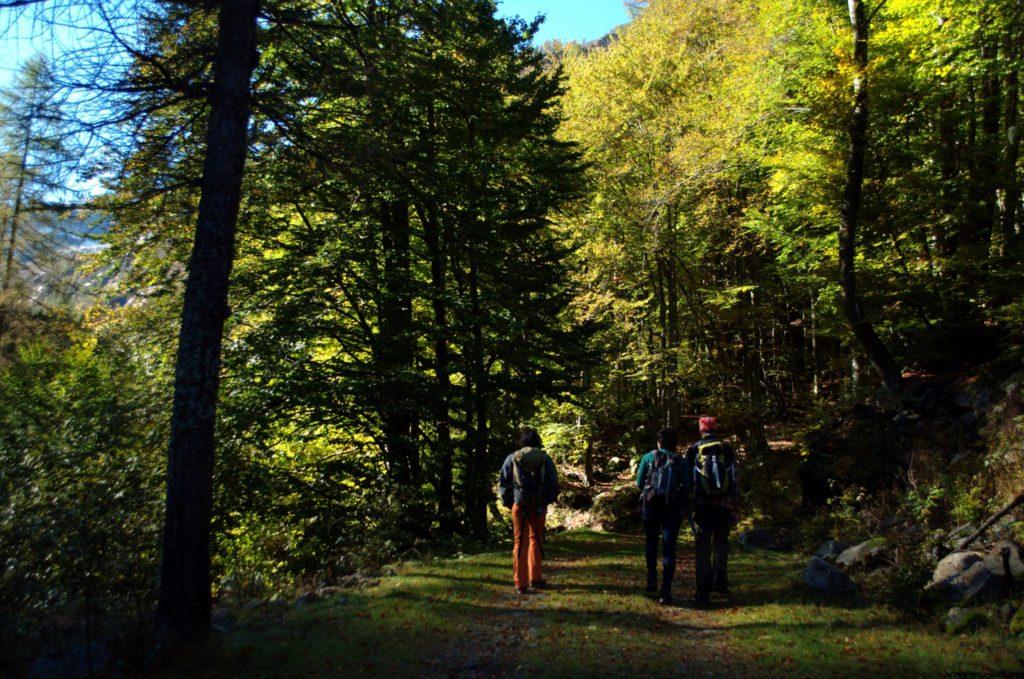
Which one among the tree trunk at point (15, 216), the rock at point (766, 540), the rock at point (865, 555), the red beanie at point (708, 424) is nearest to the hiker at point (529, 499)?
the red beanie at point (708, 424)

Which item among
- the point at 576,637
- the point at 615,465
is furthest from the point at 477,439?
the point at 615,465

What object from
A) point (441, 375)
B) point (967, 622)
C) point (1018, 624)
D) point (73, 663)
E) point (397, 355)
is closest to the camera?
point (73, 663)

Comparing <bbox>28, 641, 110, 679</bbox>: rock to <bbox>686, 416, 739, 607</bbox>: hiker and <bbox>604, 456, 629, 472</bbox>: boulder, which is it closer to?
<bbox>686, 416, 739, 607</bbox>: hiker

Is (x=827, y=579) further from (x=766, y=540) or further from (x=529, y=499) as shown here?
(x=766, y=540)

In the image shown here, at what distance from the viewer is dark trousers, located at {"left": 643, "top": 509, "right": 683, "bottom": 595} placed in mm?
7359

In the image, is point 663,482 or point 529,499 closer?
point 663,482

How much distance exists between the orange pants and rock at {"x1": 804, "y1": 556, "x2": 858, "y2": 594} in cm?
333

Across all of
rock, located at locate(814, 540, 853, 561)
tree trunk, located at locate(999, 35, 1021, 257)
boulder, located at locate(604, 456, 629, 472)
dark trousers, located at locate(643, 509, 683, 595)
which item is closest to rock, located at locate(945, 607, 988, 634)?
dark trousers, located at locate(643, 509, 683, 595)

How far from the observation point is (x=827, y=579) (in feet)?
24.8

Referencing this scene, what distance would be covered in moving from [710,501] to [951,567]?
2.52 meters

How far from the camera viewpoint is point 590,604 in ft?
23.8

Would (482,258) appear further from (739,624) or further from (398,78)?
(739,624)

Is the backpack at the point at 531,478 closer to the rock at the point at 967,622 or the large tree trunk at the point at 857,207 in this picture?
the rock at the point at 967,622

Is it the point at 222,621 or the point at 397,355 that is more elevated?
the point at 397,355
